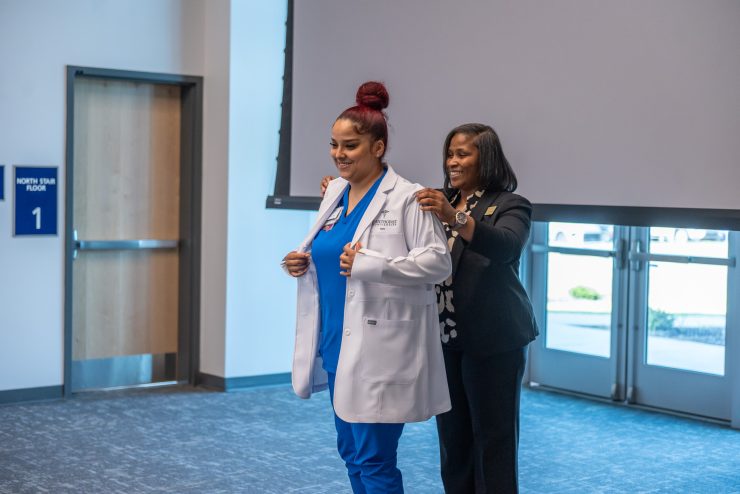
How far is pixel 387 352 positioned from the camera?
2.77 m

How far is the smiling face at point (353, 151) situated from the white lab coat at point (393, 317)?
3.4 inches

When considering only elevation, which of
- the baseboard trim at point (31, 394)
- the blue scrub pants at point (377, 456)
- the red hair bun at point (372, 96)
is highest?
the red hair bun at point (372, 96)

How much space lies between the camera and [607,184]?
4.15 metres

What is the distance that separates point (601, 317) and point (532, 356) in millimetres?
621

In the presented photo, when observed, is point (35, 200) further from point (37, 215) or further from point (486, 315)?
point (486, 315)

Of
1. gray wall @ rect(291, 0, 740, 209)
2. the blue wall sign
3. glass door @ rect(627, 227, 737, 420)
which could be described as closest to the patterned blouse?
gray wall @ rect(291, 0, 740, 209)

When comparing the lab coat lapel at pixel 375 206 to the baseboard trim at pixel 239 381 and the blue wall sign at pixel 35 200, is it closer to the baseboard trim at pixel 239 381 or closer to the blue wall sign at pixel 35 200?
the blue wall sign at pixel 35 200

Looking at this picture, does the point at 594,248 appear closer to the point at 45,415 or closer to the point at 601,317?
the point at 601,317

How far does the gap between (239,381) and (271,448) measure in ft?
5.19

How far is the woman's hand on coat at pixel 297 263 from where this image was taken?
2.95m

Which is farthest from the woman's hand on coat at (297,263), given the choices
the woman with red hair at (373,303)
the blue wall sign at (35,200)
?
the blue wall sign at (35,200)

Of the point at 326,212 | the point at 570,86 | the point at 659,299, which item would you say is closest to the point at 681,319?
the point at 659,299

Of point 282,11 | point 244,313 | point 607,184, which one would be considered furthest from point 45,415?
point 607,184

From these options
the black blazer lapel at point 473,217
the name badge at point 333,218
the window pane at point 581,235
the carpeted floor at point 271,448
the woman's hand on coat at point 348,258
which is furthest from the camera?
the window pane at point 581,235
